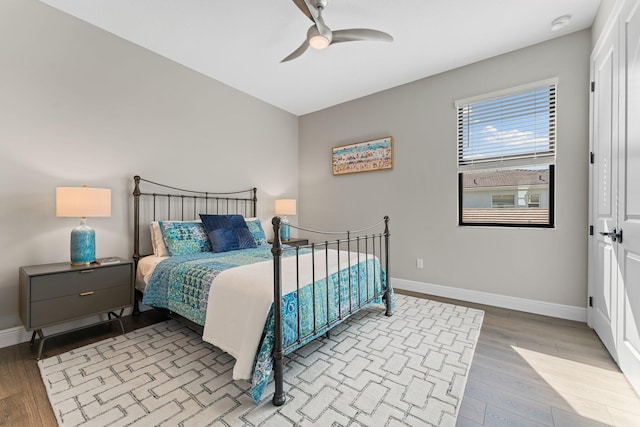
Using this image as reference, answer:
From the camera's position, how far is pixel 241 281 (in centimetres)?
185

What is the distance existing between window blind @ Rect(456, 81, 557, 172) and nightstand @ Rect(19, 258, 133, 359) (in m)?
3.80

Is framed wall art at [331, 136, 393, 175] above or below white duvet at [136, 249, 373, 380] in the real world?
above

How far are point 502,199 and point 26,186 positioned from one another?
15.2 ft

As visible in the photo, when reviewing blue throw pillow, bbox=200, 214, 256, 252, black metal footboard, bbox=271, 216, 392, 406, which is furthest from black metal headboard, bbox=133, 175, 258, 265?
black metal footboard, bbox=271, 216, 392, 406

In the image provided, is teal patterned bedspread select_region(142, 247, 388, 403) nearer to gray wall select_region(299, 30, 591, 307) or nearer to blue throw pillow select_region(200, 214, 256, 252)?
blue throw pillow select_region(200, 214, 256, 252)

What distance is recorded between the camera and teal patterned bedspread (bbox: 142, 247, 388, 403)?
5.35ft

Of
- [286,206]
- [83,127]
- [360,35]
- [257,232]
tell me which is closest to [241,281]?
[257,232]

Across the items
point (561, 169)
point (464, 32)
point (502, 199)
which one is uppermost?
point (464, 32)

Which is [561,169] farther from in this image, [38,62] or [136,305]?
[38,62]

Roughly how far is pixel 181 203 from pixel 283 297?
93.6 inches

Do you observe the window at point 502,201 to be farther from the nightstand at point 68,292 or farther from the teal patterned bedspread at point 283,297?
the nightstand at point 68,292

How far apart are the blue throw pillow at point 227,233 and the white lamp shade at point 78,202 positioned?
102cm

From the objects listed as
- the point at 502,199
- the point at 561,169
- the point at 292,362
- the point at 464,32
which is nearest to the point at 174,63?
the point at 464,32

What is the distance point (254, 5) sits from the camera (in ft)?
7.78
